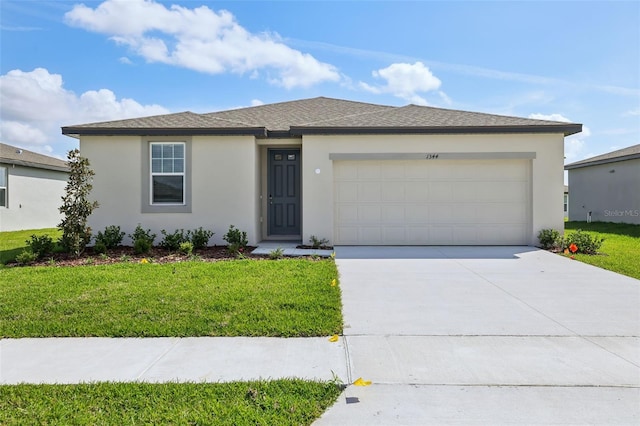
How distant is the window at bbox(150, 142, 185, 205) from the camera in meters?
10.0

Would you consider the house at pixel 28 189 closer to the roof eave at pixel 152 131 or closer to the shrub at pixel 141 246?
the roof eave at pixel 152 131

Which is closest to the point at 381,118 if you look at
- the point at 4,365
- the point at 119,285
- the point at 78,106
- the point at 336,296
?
the point at 336,296

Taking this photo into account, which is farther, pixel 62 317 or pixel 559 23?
pixel 559 23

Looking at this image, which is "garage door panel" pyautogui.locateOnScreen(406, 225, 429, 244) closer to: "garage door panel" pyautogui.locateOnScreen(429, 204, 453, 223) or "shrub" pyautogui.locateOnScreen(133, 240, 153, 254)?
"garage door panel" pyautogui.locateOnScreen(429, 204, 453, 223)

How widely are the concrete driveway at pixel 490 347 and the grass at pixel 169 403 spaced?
0.27m

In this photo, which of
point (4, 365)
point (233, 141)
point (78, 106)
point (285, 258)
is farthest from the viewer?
point (78, 106)

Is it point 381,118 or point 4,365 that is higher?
point 381,118

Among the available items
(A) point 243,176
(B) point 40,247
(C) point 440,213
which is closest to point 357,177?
(C) point 440,213

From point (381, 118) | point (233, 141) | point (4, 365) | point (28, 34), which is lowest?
point (4, 365)

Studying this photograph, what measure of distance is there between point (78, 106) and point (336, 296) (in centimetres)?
1373

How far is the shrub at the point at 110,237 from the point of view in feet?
30.2

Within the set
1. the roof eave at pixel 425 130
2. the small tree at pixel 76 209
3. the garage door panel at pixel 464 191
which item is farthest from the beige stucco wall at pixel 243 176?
the small tree at pixel 76 209

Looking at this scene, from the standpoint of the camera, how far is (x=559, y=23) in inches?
396

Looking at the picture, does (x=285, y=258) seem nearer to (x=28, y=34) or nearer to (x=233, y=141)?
(x=233, y=141)
